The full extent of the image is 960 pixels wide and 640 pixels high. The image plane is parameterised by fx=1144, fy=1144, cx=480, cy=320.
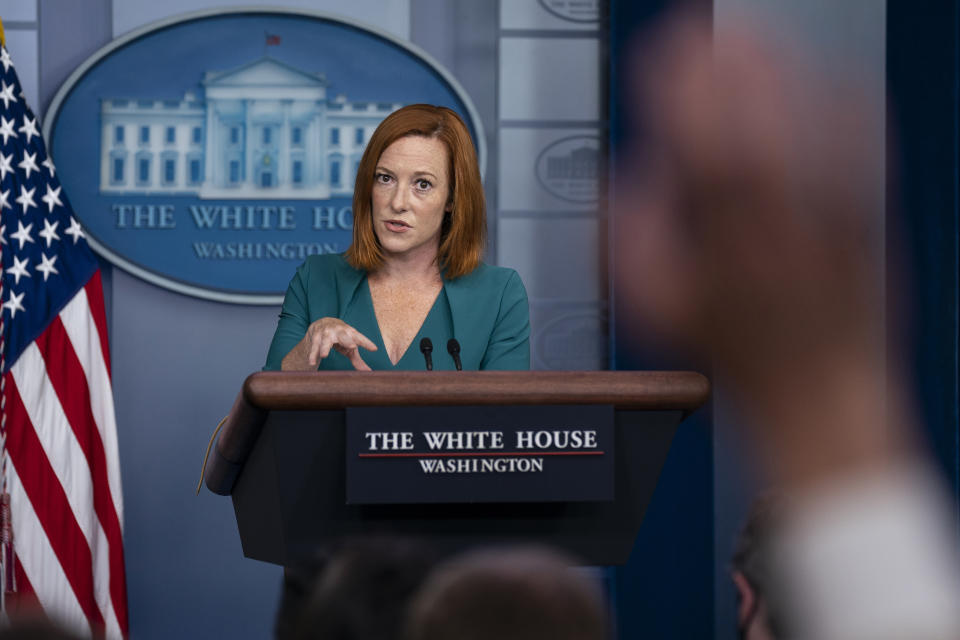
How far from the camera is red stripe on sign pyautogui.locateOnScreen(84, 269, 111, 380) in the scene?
337cm

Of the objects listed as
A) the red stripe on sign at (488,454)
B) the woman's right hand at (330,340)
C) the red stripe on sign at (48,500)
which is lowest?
the red stripe on sign at (48,500)

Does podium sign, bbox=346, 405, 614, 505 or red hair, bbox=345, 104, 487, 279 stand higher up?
red hair, bbox=345, 104, 487, 279

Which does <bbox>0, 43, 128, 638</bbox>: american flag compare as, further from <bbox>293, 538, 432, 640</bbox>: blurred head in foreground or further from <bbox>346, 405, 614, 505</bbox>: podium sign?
<bbox>293, 538, 432, 640</bbox>: blurred head in foreground

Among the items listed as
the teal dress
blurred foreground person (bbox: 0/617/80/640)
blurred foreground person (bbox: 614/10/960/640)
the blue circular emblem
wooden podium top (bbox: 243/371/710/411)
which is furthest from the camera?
the blue circular emblem

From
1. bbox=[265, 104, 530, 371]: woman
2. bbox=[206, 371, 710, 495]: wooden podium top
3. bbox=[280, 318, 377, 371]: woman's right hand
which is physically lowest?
bbox=[206, 371, 710, 495]: wooden podium top

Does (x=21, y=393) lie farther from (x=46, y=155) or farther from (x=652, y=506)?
(x=652, y=506)

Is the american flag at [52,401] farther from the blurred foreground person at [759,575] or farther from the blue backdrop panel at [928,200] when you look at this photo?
the blurred foreground person at [759,575]

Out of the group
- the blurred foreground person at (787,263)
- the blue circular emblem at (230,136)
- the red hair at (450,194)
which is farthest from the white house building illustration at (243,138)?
the red hair at (450,194)

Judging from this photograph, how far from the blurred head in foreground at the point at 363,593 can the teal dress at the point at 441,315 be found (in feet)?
4.01

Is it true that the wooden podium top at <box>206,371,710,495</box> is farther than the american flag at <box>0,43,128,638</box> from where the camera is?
No

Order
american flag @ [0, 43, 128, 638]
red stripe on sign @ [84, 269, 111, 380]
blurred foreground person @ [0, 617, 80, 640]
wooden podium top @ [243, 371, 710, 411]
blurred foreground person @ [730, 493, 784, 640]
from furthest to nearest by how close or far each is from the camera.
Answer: red stripe on sign @ [84, 269, 111, 380] < american flag @ [0, 43, 128, 638] < wooden podium top @ [243, 371, 710, 411] < blurred foreground person @ [730, 493, 784, 640] < blurred foreground person @ [0, 617, 80, 640]

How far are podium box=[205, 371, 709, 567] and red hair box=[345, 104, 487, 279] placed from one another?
0.64 meters

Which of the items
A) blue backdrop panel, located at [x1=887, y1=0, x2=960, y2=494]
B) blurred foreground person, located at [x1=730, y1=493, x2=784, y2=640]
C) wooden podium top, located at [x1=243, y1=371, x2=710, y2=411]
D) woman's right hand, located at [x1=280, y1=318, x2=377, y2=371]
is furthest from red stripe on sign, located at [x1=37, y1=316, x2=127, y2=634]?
blurred foreground person, located at [x1=730, y1=493, x2=784, y2=640]

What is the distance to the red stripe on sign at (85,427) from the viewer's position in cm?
328
